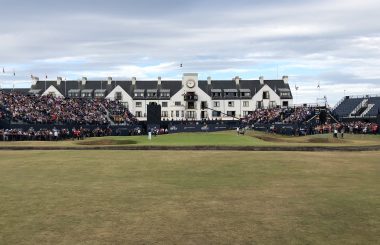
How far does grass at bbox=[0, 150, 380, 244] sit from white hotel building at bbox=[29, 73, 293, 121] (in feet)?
293

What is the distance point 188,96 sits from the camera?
380 feet

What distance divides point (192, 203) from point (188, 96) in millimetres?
100823

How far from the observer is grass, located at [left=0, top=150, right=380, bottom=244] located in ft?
38.0

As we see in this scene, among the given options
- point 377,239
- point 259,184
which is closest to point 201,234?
point 377,239

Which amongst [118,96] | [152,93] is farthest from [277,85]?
[118,96]

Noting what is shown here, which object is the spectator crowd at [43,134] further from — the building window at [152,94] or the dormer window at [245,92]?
the dormer window at [245,92]

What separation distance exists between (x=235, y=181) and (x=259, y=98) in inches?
3874

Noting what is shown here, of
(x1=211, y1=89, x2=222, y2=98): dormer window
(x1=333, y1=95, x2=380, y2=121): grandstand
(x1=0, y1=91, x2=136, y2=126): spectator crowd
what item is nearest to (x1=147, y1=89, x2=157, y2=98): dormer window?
(x1=211, y1=89, x2=222, y2=98): dormer window

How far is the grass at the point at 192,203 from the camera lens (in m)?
11.6

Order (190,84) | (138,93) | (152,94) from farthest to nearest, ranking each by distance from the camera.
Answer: (152,94) → (138,93) → (190,84)

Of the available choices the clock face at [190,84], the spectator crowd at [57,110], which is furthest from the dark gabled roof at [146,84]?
the spectator crowd at [57,110]

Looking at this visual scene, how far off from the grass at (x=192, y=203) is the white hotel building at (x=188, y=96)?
293 feet

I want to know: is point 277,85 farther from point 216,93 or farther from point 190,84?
point 190,84

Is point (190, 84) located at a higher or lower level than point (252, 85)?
higher
